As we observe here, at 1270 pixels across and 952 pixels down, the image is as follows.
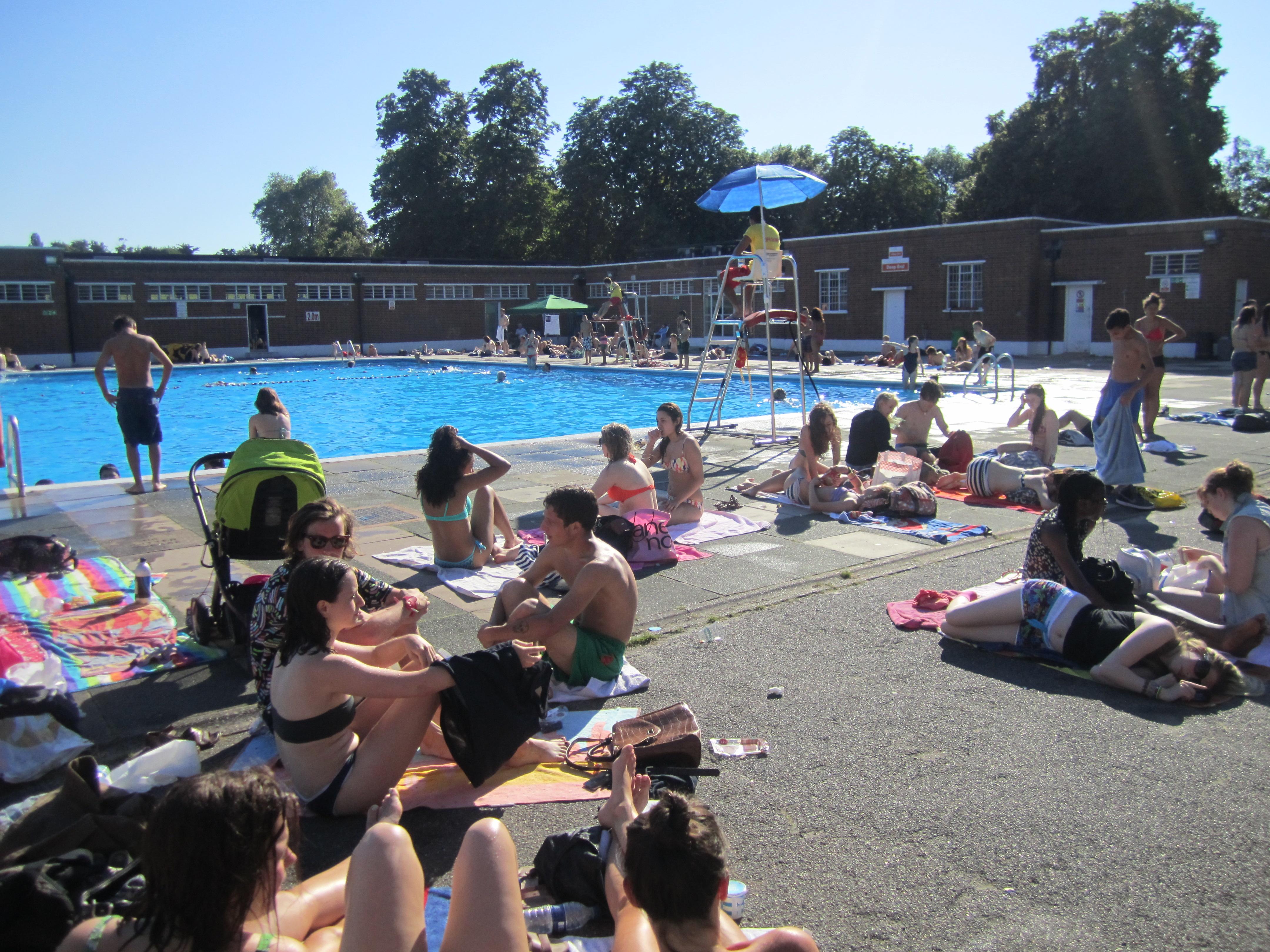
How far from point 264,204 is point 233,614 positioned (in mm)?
99251

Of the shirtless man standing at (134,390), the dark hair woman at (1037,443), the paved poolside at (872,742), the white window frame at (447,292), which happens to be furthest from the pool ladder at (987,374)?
the white window frame at (447,292)

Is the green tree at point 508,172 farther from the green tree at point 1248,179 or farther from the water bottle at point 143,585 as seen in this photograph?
the water bottle at point 143,585

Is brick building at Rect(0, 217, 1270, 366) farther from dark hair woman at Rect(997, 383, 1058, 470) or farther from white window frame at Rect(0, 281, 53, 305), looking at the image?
dark hair woman at Rect(997, 383, 1058, 470)

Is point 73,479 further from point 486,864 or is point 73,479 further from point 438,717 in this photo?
point 486,864

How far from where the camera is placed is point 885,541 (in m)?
7.77

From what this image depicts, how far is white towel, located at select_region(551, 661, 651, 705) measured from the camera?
462 centimetres

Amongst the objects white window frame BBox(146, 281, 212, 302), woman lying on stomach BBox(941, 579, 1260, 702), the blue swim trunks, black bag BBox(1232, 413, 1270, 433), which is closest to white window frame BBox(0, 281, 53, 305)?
white window frame BBox(146, 281, 212, 302)

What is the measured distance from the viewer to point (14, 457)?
970cm

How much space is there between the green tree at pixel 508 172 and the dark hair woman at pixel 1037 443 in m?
49.9

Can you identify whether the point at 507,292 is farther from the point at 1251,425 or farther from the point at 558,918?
the point at 558,918

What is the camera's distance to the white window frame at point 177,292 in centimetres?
3553

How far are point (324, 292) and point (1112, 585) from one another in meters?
39.3

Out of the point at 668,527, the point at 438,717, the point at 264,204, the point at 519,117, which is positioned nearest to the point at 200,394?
the point at 668,527

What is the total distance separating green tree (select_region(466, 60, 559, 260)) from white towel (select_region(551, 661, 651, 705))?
5477cm
